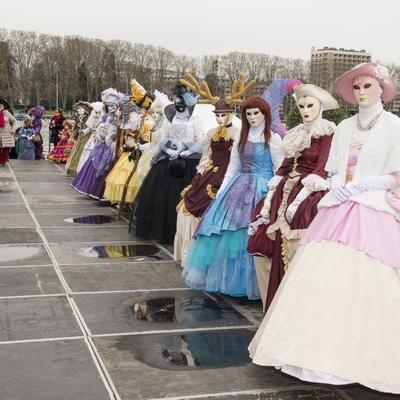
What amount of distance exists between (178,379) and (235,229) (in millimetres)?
1916

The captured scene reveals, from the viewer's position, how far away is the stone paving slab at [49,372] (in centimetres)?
381

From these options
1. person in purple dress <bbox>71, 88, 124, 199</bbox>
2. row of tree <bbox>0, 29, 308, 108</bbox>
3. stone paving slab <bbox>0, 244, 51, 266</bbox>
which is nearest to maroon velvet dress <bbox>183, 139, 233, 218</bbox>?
stone paving slab <bbox>0, 244, 51, 266</bbox>

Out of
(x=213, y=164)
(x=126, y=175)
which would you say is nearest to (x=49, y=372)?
(x=213, y=164)

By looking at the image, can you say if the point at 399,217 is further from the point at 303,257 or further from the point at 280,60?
the point at 280,60

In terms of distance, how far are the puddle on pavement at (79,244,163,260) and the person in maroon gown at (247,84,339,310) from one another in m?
2.66

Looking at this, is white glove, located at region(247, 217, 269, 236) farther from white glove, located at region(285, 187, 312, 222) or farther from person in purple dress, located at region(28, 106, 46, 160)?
person in purple dress, located at region(28, 106, 46, 160)

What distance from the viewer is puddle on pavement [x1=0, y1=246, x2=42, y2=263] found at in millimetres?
7300

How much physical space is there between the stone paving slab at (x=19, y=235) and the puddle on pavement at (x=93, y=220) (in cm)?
86

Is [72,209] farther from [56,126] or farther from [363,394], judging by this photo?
[56,126]

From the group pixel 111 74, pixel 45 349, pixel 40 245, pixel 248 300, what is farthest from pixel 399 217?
pixel 111 74

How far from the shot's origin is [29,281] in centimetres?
630

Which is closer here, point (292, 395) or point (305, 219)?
point (292, 395)

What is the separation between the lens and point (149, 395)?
3.82 m

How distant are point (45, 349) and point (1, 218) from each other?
5697mm
